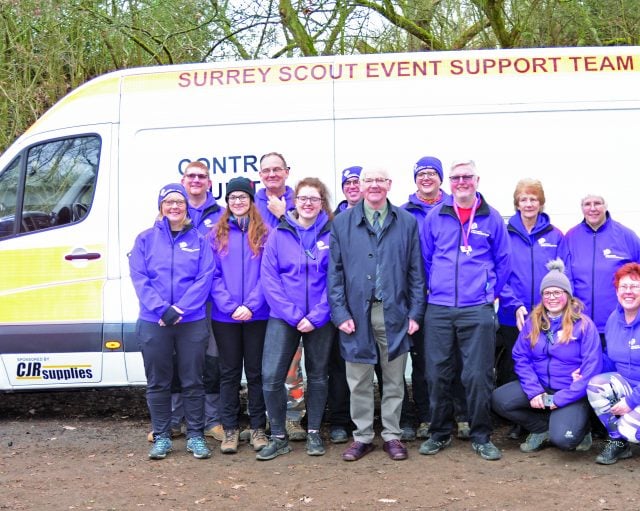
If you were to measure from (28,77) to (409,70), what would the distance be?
519 cm

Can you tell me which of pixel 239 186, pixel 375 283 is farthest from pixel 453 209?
pixel 239 186

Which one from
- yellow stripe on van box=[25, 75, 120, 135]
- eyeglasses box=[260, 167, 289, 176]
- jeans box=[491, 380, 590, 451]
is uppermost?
yellow stripe on van box=[25, 75, 120, 135]

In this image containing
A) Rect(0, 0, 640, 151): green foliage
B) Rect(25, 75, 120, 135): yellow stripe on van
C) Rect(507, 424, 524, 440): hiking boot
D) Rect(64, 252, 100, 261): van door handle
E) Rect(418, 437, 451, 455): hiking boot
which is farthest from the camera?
Rect(0, 0, 640, 151): green foliage

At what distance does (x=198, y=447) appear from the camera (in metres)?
5.98

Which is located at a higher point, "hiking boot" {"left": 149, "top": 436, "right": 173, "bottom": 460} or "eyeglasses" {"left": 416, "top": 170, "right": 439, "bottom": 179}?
"eyeglasses" {"left": 416, "top": 170, "right": 439, "bottom": 179}

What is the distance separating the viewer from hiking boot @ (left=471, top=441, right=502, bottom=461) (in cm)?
579

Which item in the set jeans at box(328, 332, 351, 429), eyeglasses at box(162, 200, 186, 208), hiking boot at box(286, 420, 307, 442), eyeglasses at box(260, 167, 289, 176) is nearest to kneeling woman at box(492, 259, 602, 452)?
jeans at box(328, 332, 351, 429)

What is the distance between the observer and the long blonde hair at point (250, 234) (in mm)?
5934

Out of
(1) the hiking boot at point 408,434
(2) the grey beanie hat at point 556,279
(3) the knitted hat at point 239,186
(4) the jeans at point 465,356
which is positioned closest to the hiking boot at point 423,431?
(1) the hiking boot at point 408,434

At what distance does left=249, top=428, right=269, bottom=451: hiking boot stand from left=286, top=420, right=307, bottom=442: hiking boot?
0.84 feet

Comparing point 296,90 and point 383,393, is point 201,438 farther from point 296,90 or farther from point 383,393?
point 296,90

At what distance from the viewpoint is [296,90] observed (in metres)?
6.61

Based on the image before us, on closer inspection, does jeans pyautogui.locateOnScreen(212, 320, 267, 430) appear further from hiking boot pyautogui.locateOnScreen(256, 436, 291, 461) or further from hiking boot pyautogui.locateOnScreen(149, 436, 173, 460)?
hiking boot pyautogui.locateOnScreen(149, 436, 173, 460)

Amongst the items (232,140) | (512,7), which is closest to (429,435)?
(232,140)
